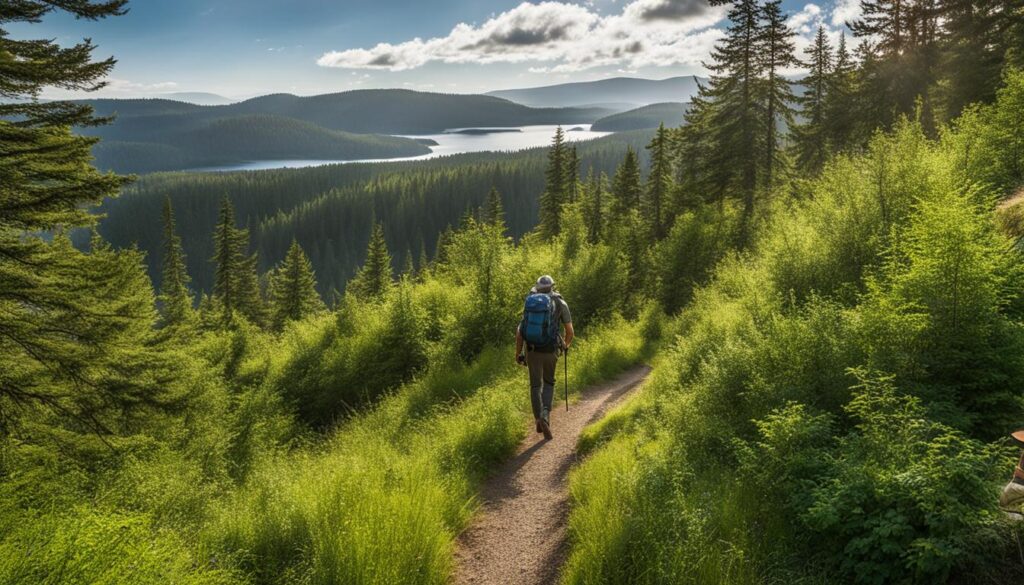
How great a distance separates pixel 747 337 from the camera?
8.05 metres

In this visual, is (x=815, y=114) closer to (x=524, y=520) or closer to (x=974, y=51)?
(x=974, y=51)

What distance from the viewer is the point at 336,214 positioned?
144000 mm

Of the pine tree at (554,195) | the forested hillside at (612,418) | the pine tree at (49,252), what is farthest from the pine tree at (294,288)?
the pine tree at (49,252)

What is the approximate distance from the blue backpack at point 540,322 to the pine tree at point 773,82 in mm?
21789

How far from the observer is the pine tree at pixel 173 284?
3719 cm

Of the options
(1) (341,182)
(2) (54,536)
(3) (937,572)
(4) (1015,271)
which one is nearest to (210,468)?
(2) (54,536)

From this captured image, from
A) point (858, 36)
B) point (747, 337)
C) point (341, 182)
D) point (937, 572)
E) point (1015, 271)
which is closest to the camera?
point (937, 572)

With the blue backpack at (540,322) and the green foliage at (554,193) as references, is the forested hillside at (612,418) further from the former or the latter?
the green foliage at (554,193)

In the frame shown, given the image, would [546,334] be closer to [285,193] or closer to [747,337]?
[747,337]

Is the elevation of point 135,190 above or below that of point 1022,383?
above

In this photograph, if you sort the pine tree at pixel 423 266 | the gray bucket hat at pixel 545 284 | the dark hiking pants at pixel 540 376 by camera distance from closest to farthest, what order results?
the dark hiking pants at pixel 540 376
the gray bucket hat at pixel 545 284
the pine tree at pixel 423 266

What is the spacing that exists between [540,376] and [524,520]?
9.64ft

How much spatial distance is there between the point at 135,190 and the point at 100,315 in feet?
773

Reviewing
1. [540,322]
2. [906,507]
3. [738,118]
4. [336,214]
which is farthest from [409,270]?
[336,214]
